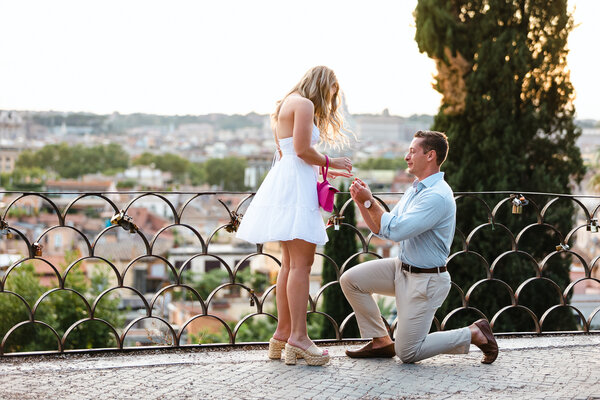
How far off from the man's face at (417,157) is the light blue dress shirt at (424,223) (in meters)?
0.05

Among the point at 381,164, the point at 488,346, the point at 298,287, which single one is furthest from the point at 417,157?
the point at 381,164

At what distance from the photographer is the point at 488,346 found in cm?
308

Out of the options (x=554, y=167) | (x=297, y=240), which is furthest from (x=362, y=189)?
(x=554, y=167)

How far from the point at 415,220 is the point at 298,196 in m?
0.49

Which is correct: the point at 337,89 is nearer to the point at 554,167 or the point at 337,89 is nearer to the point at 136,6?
the point at 554,167

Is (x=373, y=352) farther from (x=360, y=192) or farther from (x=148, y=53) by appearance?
(x=148, y=53)

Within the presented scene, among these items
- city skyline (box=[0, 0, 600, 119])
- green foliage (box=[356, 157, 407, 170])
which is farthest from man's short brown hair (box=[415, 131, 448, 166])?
green foliage (box=[356, 157, 407, 170])

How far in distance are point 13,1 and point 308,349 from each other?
3323 inches

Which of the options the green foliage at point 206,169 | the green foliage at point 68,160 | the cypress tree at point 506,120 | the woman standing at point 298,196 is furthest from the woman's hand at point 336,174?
the green foliage at point 68,160

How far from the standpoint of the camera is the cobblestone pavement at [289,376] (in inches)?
105

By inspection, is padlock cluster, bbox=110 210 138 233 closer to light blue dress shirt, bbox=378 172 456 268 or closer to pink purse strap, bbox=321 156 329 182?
pink purse strap, bbox=321 156 329 182

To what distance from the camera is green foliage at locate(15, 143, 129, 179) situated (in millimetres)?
85625

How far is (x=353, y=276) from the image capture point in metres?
3.12

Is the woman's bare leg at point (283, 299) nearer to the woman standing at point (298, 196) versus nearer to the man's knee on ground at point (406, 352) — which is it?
the woman standing at point (298, 196)
